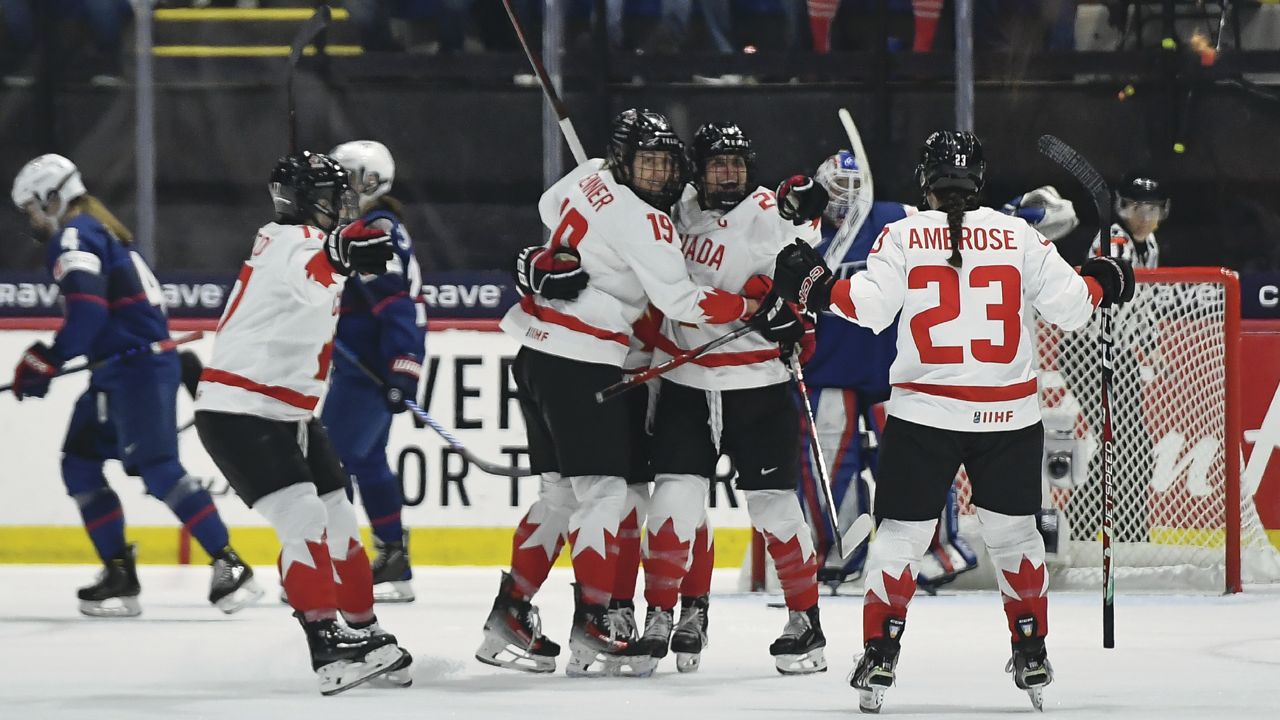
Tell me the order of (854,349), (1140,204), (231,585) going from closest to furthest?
(231,585) < (854,349) < (1140,204)

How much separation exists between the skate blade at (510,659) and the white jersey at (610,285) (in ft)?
2.12

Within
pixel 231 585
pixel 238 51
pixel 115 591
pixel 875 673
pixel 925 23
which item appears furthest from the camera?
pixel 238 51

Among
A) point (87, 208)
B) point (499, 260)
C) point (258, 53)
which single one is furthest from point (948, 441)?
point (258, 53)

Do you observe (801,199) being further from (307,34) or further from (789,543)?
(307,34)

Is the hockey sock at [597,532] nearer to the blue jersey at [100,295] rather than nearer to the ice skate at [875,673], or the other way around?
the ice skate at [875,673]

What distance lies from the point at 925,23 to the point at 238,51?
8.11 ft

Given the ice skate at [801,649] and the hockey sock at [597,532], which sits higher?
the hockey sock at [597,532]

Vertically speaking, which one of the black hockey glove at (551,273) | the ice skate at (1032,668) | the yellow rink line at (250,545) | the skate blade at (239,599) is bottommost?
the yellow rink line at (250,545)

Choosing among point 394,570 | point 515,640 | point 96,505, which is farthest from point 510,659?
point 96,505

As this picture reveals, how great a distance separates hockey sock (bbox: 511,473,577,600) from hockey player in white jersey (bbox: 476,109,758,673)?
0.24 ft

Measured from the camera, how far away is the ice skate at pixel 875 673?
3750mm

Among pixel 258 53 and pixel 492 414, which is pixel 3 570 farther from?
pixel 258 53

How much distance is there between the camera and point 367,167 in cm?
583

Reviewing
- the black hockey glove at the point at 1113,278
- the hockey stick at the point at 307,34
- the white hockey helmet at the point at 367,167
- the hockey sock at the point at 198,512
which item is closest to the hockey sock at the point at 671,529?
the black hockey glove at the point at 1113,278
